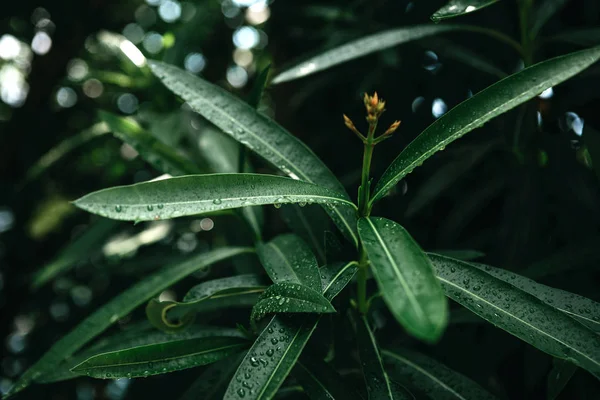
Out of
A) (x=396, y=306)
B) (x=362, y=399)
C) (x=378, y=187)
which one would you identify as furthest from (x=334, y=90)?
(x=396, y=306)

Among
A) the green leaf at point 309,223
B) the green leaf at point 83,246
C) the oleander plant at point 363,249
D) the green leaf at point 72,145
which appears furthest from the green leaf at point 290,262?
the green leaf at point 72,145

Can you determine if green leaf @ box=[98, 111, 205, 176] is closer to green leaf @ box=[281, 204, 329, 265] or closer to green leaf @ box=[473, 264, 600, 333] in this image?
green leaf @ box=[281, 204, 329, 265]

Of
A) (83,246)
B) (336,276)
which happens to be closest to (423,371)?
(336,276)

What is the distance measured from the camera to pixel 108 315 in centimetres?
80

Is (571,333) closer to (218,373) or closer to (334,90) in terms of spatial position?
(218,373)

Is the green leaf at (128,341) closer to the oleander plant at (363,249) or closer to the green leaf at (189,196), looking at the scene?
the oleander plant at (363,249)

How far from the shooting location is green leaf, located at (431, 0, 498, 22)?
27.1 inches

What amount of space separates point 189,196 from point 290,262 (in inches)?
7.4

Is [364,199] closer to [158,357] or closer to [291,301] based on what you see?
[291,301]

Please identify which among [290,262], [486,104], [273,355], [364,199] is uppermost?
[486,104]

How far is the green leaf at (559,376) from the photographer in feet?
2.09

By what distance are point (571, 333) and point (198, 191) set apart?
0.48m

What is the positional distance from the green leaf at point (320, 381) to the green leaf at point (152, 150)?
18.7 inches

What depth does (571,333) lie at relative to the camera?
0.56 m
